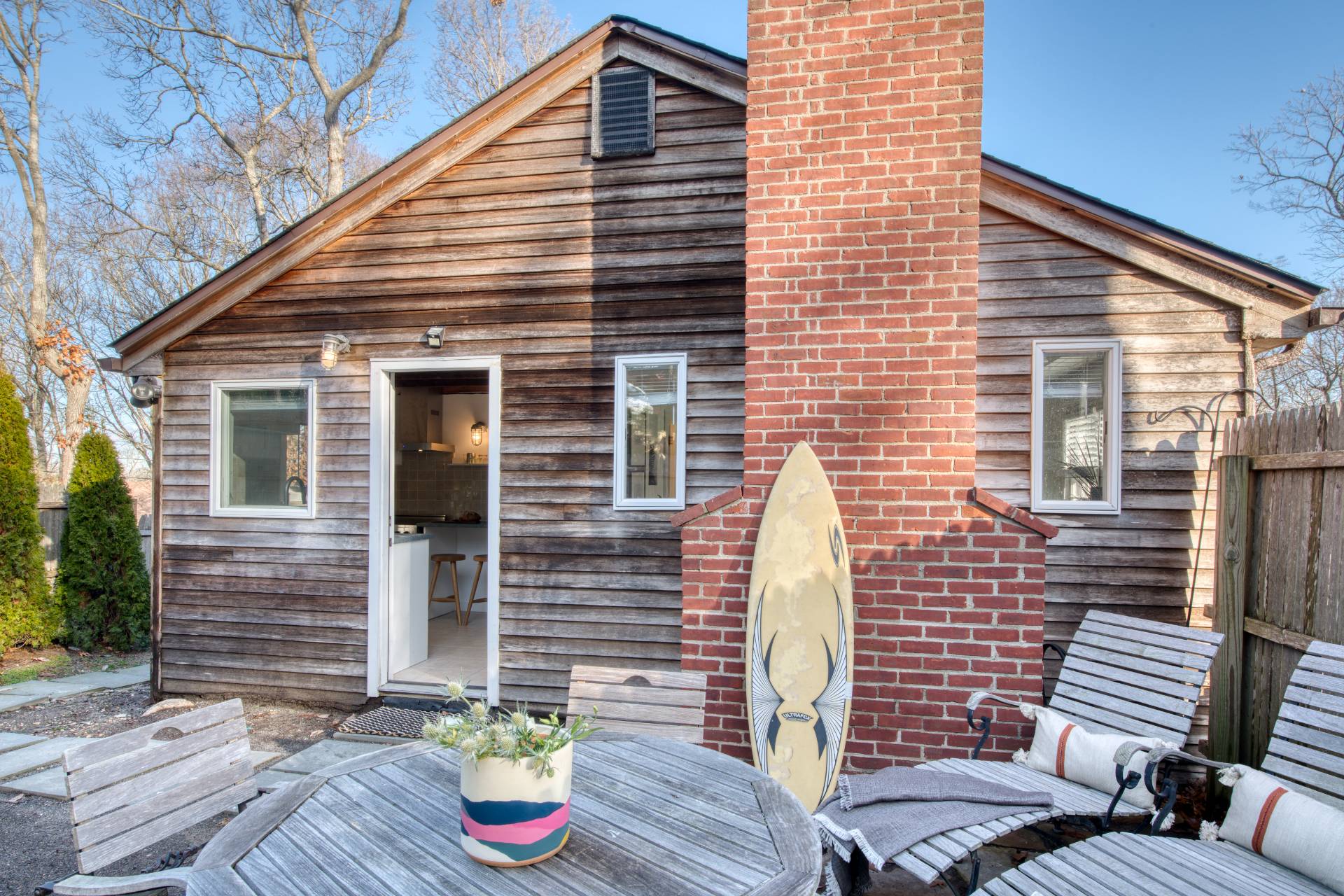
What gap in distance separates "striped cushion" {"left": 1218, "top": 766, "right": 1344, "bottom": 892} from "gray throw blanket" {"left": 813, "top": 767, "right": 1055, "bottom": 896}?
490mm

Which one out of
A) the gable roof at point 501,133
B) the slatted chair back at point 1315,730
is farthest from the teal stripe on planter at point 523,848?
the gable roof at point 501,133

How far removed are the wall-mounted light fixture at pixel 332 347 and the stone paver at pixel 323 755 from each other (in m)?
2.23

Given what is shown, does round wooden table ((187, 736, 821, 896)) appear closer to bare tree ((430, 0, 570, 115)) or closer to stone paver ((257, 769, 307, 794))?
stone paver ((257, 769, 307, 794))

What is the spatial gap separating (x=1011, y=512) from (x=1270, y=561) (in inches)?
44.0

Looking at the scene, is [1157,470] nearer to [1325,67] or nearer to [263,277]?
[263,277]

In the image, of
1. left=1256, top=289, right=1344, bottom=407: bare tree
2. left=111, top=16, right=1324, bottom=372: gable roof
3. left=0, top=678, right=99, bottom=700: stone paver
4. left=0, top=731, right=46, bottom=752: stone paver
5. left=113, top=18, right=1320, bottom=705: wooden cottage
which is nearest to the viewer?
left=111, top=16, right=1324, bottom=372: gable roof

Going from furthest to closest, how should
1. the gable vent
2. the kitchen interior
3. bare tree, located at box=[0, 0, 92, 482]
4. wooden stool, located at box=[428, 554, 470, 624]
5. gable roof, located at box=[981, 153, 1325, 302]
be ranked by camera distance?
bare tree, located at box=[0, 0, 92, 482] → wooden stool, located at box=[428, 554, 470, 624] → the kitchen interior → the gable vent → gable roof, located at box=[981, 153, 1325, 302]

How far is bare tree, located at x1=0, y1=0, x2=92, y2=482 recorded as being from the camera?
1041 cm

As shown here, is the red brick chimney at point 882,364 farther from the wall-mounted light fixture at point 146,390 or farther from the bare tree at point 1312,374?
the bare tree at point 1312,374

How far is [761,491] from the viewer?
3.16 m

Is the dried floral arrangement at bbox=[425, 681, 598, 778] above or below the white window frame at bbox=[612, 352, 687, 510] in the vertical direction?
below

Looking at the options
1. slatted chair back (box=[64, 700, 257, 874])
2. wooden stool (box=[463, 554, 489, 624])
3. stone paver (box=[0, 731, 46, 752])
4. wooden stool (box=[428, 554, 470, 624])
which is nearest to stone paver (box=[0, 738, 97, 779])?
stone paver (box=[0, 731, 46, 752])

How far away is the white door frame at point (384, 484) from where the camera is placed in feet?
14.8

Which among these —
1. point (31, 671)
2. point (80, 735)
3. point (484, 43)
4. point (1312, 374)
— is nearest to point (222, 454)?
point (80, 735)
